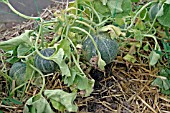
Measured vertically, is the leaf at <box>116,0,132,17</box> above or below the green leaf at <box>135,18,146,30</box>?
above

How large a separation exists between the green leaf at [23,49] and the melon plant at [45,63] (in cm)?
5

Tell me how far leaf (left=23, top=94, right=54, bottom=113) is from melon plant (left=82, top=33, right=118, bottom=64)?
0.27 meters

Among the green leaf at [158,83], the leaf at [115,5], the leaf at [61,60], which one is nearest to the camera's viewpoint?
the leaf at [61,60]

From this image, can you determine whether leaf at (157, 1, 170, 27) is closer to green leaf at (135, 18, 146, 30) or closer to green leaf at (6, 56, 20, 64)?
green leaf at (135, 18, 146, 30)

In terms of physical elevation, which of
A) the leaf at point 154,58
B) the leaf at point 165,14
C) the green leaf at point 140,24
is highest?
the leaf at point 165,14

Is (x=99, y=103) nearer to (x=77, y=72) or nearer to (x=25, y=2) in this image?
(x=77, y=72)

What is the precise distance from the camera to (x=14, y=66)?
1.75m

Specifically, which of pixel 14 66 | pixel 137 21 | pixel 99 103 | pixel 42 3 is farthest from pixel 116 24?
pixel 42 3

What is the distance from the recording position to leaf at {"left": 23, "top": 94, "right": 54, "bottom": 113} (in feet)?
5.02

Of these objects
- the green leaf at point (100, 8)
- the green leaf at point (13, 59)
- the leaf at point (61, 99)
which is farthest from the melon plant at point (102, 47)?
the green leaf at point (13, 59)

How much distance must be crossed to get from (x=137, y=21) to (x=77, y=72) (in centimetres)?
45

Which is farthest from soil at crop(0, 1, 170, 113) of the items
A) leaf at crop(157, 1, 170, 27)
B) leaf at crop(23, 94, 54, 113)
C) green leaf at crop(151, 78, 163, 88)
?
leaf at crop(157, 1, 170, 27)

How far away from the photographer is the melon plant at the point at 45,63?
1.64 metres

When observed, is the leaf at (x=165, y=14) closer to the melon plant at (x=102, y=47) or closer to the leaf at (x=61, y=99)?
the melon plant at (x=102, y=47)
